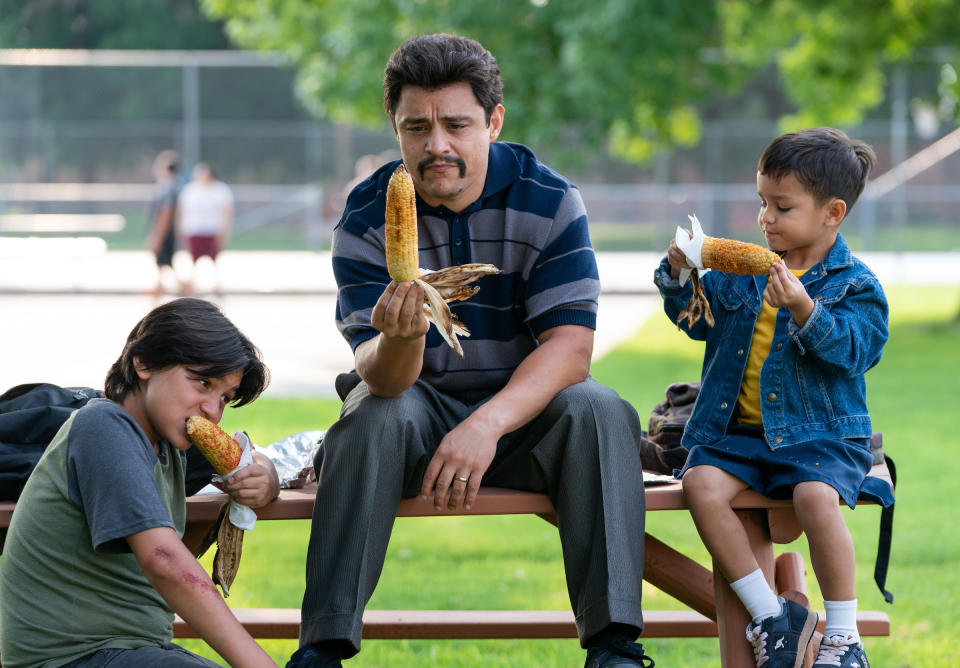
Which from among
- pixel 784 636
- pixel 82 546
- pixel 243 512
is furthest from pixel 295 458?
pixel 784 636

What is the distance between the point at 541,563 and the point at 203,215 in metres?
10.0


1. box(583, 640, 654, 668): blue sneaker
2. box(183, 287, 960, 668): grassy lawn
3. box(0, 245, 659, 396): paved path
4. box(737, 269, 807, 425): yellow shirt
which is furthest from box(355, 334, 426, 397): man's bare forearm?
box(0, 245, 659, 396): paved path

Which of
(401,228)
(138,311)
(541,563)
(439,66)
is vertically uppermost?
(439,66)

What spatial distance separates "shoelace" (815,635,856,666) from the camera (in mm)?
2967

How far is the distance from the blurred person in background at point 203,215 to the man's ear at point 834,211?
1188cm

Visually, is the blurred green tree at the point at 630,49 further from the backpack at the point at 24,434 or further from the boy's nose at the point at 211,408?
the boy's nose at the point at 211,408

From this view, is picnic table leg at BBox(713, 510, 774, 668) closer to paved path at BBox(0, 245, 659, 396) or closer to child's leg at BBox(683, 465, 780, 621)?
child's leg at BBox(683, 465, 780, 621)

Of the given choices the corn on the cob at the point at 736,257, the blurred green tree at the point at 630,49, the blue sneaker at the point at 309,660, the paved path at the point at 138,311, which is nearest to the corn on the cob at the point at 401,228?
the corn on the cob at the point at 736,257

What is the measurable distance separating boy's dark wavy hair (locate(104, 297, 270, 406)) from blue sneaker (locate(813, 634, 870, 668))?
4.98ft

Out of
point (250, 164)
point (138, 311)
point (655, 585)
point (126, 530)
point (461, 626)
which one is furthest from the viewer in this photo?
point (250, 164)

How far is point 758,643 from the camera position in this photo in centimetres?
303

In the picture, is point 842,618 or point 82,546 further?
point 842,618

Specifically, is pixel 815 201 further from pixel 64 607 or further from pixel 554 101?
pixel 554 101

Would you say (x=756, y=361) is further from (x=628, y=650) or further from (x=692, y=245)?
(x=628, y=650)
